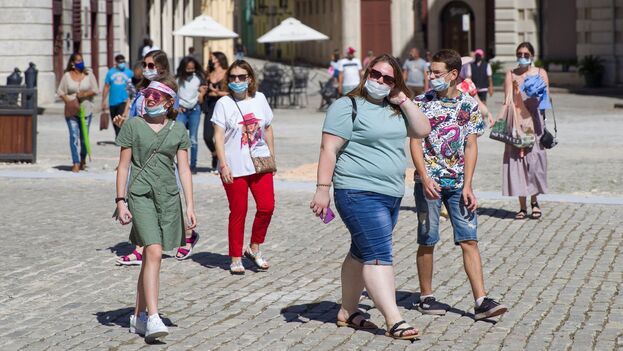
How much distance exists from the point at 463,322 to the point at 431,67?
64.1 inches

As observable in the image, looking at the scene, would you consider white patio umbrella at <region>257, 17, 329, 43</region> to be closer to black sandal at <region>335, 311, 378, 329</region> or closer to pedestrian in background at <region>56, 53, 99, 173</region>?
pedestrian in background at <region>56, 53, 99, 173</region>

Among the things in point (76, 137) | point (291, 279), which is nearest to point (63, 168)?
point (76, 137)

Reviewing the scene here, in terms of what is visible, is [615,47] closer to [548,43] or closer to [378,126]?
[548,43]

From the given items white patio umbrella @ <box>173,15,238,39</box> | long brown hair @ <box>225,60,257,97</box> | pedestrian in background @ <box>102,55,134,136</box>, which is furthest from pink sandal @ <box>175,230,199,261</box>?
white patio umbrella @ <box>173,15,238,39</box>

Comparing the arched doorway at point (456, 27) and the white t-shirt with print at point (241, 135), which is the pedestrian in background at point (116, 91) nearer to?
the white t-shirt with print at point (241, 135)

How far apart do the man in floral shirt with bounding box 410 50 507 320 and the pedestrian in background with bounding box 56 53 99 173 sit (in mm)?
10527

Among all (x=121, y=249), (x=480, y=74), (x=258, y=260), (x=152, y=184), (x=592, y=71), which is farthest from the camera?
(x=592, y=71)

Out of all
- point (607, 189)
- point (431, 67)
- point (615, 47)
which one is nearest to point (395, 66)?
point (431, 67)

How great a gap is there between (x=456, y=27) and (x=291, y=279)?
50.1 metres

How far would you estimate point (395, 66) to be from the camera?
8.66 meters

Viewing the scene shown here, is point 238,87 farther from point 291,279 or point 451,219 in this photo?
point 451,219

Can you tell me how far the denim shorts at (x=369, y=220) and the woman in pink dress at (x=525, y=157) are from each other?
5902 millimetres

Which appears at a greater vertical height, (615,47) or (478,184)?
(615,47)

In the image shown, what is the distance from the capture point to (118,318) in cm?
948
